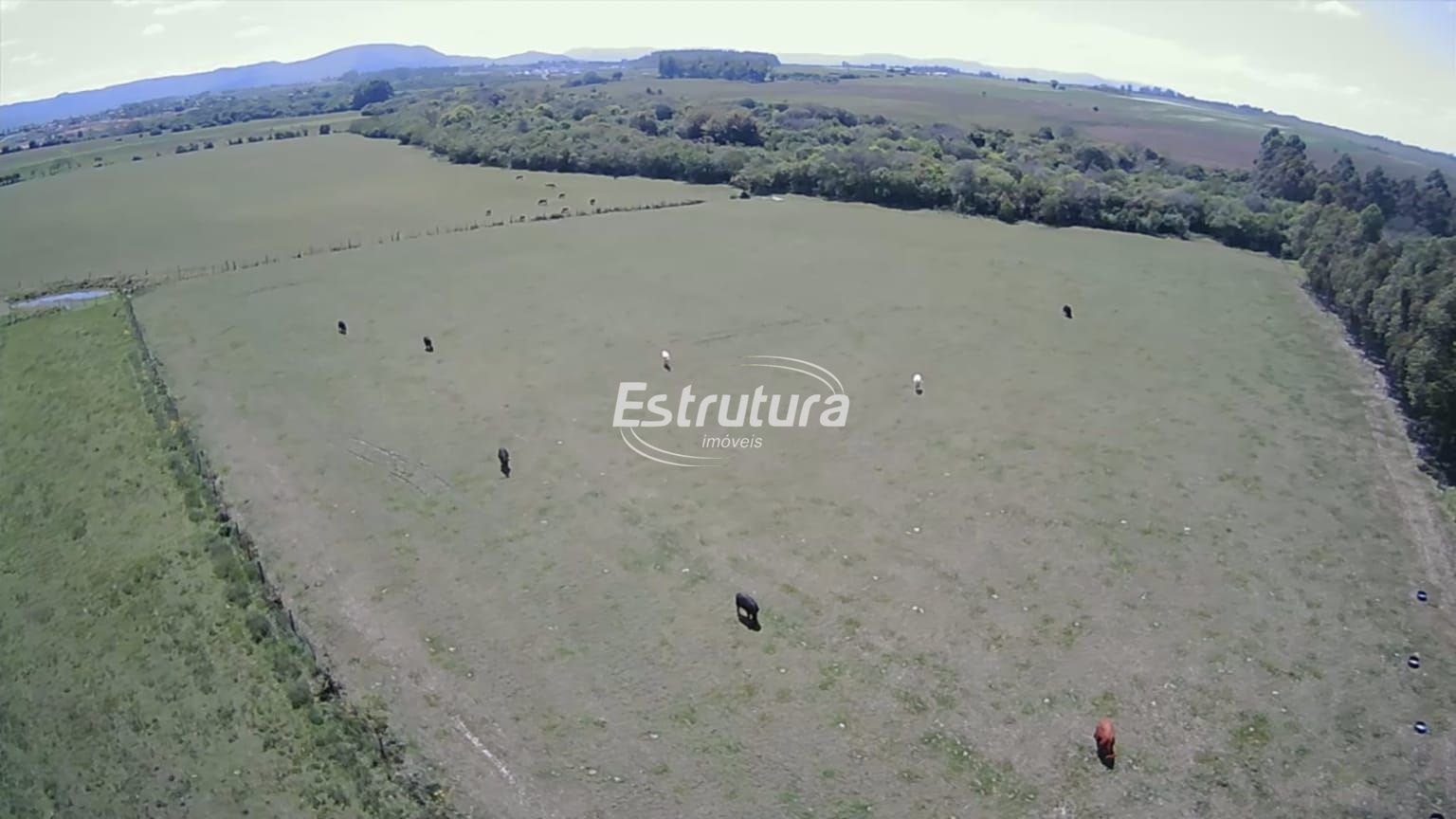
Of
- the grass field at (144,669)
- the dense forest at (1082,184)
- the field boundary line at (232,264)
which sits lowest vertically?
the grass field at (144,669)

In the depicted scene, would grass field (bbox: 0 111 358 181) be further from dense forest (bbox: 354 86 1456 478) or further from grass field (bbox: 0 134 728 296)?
dense forest (bbox: 354 86 1456 478)

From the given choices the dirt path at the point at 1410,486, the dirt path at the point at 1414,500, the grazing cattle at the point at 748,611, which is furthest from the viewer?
the dirt path at the point at 1410,486

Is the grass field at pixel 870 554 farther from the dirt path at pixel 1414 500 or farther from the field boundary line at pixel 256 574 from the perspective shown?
the field boundary line at pixel 256 574

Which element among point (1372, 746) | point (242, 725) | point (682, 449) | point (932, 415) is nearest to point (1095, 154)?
point (932, 415)

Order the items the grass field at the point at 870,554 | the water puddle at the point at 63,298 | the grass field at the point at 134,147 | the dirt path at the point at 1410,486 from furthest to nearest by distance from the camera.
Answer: the grass field at the point at 134,147
the water puddle at the point at 63,298
the dirt path at the point at 1410,486
the grass field at the point at 870,554

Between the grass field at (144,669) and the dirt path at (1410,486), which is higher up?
the dirt path at (1410,486)

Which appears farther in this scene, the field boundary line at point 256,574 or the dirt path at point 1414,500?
the dirt path at point 1414,500

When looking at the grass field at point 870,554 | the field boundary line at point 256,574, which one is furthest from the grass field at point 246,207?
the field boundary line at point 256,574
